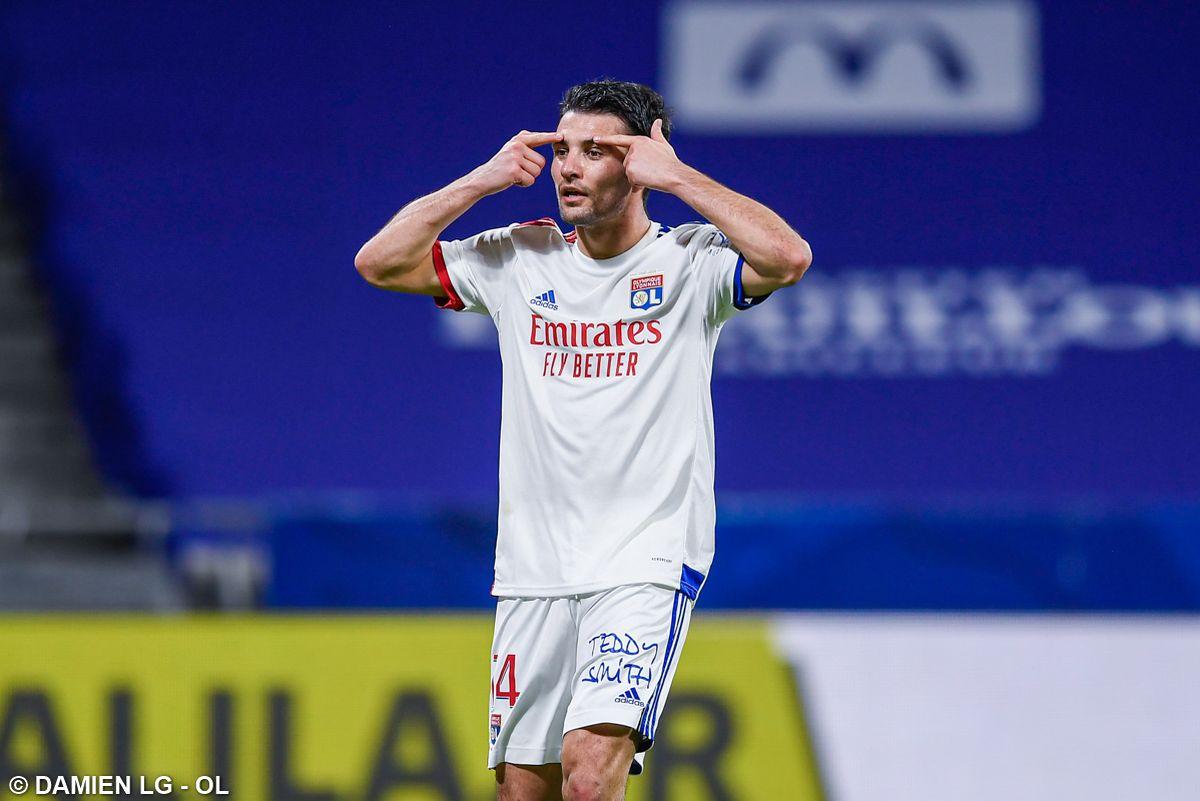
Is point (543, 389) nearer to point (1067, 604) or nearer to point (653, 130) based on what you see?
point (653, 130)

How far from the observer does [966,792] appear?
5156 mm

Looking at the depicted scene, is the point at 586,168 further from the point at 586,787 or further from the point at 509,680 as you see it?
the point at 586,787

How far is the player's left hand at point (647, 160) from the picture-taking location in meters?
3.51

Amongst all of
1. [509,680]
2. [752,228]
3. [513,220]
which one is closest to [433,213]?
[752,228]

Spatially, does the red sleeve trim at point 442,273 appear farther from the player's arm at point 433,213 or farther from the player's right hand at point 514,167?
the player's right hand at point 514,167

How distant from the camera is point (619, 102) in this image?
144 inches

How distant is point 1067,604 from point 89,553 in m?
4.65

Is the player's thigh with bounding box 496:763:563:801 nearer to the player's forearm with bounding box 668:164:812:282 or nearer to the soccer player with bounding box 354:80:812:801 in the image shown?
the soccer player with bounding box 354:80:812:801

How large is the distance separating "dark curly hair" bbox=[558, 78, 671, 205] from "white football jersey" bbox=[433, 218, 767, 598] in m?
0.26

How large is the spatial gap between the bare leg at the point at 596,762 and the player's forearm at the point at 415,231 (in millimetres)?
1131

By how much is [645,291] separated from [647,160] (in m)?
0.30

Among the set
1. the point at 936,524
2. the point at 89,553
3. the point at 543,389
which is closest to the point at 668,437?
Answer: the point at 543,389

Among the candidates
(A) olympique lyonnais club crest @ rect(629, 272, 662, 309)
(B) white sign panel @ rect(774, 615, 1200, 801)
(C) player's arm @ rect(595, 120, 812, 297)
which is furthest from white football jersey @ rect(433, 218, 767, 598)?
(B) white sign panel @ rect(774, 615, 1200, 801)

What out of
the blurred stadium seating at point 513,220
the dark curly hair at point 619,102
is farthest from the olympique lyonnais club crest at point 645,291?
the blurred stadium seating at point 513,220
